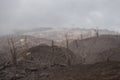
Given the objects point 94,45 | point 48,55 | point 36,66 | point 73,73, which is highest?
point 73,73

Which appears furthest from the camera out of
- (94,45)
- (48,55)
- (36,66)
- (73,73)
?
(94,45)

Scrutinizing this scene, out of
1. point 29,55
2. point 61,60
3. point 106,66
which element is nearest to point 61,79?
point 106,66

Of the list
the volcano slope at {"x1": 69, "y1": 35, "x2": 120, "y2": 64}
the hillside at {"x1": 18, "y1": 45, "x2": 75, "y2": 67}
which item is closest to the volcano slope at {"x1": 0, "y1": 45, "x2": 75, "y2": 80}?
the hillside at {"x1": 18, "y1": 45, "x2": 75, "y2": 67}

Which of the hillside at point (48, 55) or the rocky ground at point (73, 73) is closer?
the rocky ground at point (73, 73)

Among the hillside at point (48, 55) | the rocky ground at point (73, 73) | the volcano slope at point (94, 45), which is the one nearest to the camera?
the rocky ground at point (73, 73)

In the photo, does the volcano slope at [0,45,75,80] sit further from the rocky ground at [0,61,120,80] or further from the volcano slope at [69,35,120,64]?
the volcano slope at [69,35,120,64]

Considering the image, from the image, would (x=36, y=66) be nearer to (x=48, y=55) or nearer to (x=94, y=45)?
(x=48, y=55)

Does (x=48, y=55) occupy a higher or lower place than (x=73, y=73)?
lower

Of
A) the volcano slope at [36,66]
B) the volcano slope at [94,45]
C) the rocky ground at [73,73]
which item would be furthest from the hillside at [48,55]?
the rocky ground at [73,73]

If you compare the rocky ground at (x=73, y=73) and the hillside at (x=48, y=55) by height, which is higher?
the rocky ground at (x=73, y=73)

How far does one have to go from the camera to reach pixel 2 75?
131ft

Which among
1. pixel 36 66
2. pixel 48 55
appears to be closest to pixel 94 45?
pixel 48 55

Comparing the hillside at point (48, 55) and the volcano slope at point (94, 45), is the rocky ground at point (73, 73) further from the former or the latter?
the volcano slope at point (94, 45)

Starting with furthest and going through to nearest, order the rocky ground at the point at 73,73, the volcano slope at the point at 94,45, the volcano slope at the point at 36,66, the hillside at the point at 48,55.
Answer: the volcano slope at the point at 94,45
the hillside at the point at 48,55
the volcano slope at the point at 36,66
the rocky ground at the point at 73,73
